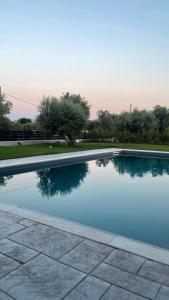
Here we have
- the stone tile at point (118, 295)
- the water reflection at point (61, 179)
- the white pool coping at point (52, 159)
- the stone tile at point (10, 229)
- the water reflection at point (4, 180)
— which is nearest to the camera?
the stone tile at point (118, 295)

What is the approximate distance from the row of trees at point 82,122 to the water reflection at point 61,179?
6274mm

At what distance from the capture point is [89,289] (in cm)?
215

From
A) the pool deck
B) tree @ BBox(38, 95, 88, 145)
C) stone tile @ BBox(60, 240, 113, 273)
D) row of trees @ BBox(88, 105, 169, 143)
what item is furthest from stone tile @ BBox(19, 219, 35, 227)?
row of trees @ BBox(88, 105, 169, 143)

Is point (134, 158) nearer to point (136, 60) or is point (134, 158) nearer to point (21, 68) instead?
point (136, 60)

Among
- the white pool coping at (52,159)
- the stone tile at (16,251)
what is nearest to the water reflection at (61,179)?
the white pool coping at (52,159)

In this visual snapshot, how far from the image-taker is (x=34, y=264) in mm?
2539

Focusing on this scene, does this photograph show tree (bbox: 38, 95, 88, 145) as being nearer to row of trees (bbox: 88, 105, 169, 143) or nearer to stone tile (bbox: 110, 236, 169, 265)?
row of trees (bbox: 88, 105, 169, 143)

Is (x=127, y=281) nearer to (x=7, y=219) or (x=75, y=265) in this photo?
(x=75, y=265)

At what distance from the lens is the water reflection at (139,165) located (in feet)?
32.9

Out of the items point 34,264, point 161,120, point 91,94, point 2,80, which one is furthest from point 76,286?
point 161,120

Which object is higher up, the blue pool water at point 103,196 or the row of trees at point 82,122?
the row of trees at point 82,122

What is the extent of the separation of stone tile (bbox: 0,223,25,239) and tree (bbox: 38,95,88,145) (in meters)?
13.0

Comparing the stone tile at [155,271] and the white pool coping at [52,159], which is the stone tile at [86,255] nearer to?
the stone tile at [155,271]

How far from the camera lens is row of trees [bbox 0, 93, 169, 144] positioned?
16391 mm
